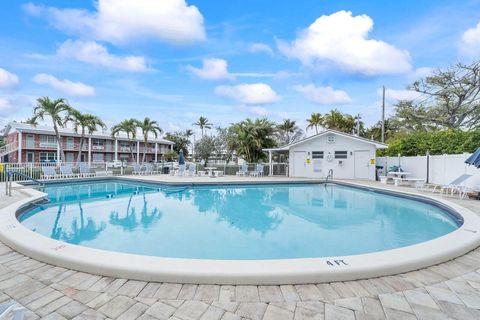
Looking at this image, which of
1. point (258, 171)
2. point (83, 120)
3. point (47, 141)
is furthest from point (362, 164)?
point (47, 141)

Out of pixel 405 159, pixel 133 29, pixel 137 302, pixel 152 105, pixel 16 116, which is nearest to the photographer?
pixel 137 302

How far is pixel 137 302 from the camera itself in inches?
91.8

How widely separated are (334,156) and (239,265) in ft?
53.1

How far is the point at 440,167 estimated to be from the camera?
41.4 ft

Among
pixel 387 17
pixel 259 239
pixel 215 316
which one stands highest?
pixel 387 17

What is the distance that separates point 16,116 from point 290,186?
4799 cm

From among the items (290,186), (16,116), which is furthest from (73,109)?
(16,116)

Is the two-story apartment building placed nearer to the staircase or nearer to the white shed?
the staircase

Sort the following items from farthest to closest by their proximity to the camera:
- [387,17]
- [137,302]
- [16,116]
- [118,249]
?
[16,116]
[387,17]
[118,249]
[137,302]

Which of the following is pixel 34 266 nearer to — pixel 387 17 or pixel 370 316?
pixel 370 316

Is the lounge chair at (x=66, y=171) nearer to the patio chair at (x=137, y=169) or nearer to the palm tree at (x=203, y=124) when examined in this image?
the patio chair at (x=137, y=169)

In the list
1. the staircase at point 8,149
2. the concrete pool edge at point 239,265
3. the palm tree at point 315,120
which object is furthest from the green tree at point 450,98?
the staircase at point 8,149

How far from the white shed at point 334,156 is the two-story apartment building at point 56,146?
48.9ft

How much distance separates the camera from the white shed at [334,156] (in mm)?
16719
